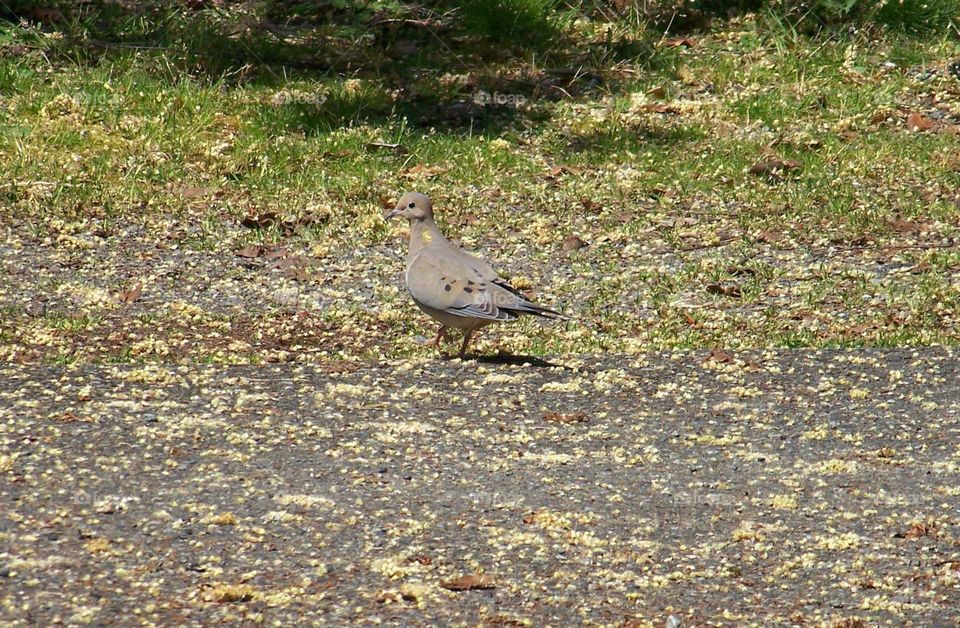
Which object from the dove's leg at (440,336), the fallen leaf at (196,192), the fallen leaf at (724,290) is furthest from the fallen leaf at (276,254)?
the fallen leaf at (724,290)

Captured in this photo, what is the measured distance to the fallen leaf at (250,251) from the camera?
844 cm

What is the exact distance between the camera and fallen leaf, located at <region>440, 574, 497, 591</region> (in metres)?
4.13

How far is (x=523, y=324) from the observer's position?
293 inches

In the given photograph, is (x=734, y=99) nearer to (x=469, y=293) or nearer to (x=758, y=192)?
(x=758, y=192)

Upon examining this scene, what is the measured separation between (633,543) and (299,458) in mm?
1372

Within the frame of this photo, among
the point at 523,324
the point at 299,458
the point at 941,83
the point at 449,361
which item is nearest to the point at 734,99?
the point at 941,83

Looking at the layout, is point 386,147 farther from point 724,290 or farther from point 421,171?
point 724,290

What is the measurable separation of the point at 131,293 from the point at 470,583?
4175 millimetres

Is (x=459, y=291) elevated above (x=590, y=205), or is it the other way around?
(x=459, y=291)

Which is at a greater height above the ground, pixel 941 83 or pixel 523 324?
pixel 941 83

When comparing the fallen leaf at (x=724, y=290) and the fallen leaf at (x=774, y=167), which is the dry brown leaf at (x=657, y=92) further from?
the fallen leaf at (x=724, y=290)

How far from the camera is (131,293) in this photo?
7.71 metres

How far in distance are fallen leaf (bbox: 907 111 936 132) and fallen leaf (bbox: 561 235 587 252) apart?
344cm

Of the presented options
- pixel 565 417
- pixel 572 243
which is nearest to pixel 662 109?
pixel 572 243
